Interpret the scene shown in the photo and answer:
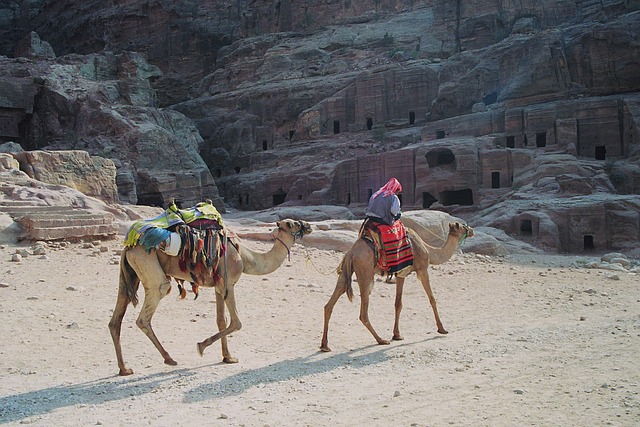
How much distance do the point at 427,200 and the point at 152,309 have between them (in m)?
32.5

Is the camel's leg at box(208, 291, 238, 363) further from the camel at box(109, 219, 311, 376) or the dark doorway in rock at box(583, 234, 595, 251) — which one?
the dark doorway in rock at box(583, 234, 595, 251)

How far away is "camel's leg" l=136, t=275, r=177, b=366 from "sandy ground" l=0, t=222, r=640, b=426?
0.23m

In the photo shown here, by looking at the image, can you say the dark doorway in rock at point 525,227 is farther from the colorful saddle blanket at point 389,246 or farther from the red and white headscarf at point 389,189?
the colorful saddle blanket at point 389,246

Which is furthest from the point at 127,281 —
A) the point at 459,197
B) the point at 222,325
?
the point at 459,197

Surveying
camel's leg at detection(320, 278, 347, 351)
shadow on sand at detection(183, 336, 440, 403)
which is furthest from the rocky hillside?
shadow on sand at detection(183, 336, 440, 403)

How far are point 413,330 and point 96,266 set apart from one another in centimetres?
732

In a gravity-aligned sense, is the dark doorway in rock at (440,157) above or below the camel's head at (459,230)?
above

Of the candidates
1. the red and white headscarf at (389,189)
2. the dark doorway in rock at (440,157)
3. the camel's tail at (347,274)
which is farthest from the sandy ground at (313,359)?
the dark doorway in rock at (440,157)

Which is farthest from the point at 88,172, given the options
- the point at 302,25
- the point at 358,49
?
the point at 302,25

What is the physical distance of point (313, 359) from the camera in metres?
8.07

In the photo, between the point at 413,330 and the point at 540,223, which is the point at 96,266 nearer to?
the point at 413,330

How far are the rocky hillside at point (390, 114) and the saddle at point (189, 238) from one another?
20509 mm

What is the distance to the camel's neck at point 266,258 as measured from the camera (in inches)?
335

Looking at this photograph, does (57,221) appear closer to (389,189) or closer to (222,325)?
(222,325)
